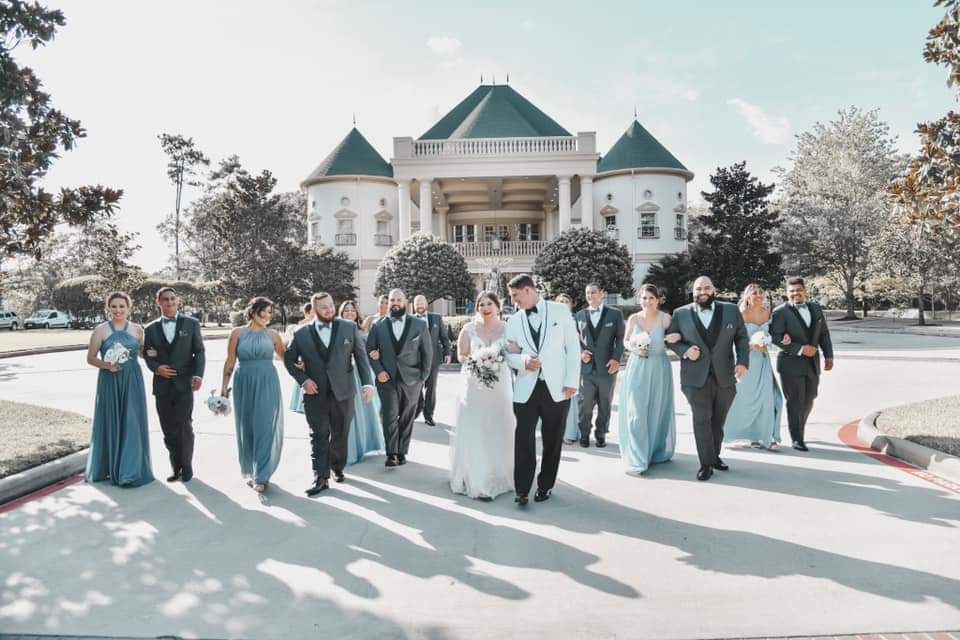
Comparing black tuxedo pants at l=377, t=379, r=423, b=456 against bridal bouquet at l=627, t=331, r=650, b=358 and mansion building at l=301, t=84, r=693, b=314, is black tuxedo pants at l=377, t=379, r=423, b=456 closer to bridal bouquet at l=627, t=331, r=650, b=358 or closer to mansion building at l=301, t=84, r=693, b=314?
bridal bouquet at l=627, t=331, r=650, b=358

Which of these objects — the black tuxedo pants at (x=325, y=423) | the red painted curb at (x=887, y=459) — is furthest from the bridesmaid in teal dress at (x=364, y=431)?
the red painted curb at (x=887, y=459)

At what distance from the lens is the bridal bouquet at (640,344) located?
25.5 ft

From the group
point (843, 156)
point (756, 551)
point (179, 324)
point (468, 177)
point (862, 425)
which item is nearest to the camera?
point (756, 551)

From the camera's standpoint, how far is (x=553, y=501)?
260 inches

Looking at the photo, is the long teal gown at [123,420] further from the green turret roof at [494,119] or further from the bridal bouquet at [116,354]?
the green turret roof at [494,119]

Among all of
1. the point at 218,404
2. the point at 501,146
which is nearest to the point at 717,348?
the point at 218,404

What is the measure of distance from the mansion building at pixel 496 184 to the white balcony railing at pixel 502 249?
6cm

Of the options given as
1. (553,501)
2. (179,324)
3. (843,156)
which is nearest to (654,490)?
(553,501)

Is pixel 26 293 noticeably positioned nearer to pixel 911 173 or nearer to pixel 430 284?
pixel 430 284

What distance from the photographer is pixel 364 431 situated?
29.0 feet

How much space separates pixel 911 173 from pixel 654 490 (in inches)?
222

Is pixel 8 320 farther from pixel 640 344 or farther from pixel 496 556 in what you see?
pixel 496 556

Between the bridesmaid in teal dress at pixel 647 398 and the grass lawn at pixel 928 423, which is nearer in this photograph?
the bridesmaid in teal dress at pixel 647 398

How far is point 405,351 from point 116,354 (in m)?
3.13
